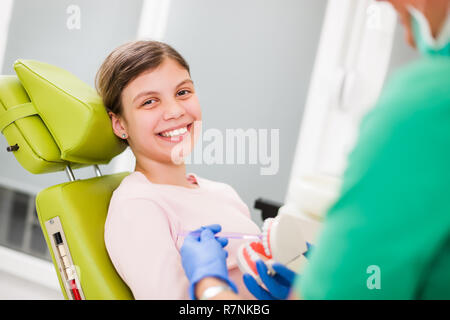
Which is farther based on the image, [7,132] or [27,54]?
[27,54]

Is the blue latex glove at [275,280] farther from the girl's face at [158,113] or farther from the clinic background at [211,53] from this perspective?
the clinic background at [211,53]

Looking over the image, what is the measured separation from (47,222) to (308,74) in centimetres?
158

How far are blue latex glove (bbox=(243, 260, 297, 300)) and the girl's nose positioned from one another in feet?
1.59

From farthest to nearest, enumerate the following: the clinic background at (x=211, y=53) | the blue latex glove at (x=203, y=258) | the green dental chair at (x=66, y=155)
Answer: the clinic background at (x=211, y=53)
the green dental chair at (x=66, y=155)
the blue latex glove at (x=203, y=258)

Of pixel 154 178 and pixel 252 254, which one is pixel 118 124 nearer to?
pixel 154 178

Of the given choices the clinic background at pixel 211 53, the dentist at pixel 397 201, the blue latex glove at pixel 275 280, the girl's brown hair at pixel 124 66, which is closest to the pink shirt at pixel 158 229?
the blue latex glove at pixel 275 280

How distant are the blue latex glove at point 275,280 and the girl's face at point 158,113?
45cm

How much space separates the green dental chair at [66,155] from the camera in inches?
40.8

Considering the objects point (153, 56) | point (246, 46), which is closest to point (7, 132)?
point (153, 56)

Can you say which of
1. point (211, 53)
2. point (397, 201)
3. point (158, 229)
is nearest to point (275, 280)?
point (158, 229)

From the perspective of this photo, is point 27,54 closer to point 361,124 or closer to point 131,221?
point 131,221

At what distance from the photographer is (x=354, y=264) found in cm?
48

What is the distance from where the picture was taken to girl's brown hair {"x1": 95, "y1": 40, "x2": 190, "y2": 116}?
1160 mm

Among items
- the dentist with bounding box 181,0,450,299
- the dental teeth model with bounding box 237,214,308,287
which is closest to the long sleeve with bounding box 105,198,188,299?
the dental teeth model with bounding box 237,214,308,287
